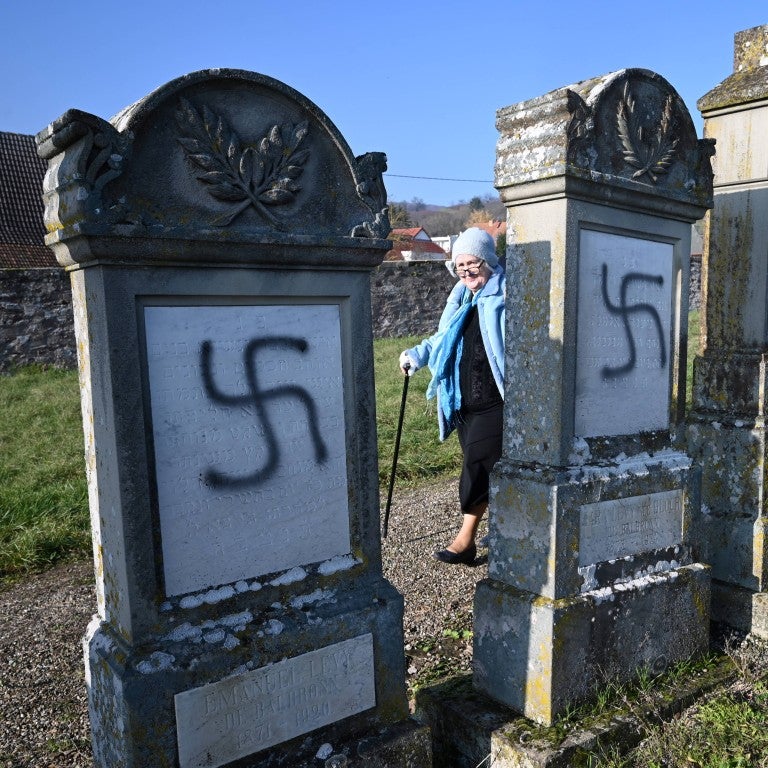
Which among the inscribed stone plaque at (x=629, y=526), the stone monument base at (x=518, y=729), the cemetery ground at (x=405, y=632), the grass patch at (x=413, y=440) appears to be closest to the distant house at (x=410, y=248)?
the grass patch at (x=413, y=440)

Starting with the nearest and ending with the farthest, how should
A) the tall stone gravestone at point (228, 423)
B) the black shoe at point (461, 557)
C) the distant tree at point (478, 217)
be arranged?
the tall stone gravestone at point (228, 423) < the black shoe at point (461, 557) < the distant tree at point (478, 217)

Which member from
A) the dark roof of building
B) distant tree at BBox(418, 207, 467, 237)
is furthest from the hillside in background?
the dark roof of building

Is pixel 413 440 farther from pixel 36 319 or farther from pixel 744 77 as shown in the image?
pixel 36 319

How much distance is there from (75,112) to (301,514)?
48.9 inches

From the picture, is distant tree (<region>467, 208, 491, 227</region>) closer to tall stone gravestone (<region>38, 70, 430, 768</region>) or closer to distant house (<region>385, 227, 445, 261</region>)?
distant house (<region>385, 227, 445, 261</region>)

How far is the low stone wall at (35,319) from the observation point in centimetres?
1108

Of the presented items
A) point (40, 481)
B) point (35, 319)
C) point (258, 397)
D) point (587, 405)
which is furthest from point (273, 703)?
point (35, 319)

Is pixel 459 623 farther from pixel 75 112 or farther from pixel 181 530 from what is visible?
pixel 75 112

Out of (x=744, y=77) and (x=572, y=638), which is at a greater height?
(x=744, y=77)

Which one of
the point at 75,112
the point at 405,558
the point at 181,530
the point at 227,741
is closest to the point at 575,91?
the point at 75,112

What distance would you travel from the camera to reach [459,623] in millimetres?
3678

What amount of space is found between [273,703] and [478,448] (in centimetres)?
220

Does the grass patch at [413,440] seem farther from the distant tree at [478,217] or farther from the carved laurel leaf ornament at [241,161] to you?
the distant tree at [478,217]

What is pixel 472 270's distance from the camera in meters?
3.78
